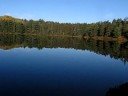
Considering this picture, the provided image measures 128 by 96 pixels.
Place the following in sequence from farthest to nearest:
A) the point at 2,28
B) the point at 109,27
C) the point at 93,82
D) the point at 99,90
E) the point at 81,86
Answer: the point at 2,28
the point at 109,27
the point at 93,82
the point at 81,86
the point at 99,90

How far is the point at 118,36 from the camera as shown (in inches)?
5832

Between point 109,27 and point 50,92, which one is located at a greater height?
point 109,27

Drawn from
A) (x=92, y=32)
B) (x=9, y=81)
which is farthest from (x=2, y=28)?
(x=9, y=81)

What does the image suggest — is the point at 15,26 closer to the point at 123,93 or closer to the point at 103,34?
the point at 103,34

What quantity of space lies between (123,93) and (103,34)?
146 metres

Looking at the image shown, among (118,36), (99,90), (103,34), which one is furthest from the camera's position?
(103,34)

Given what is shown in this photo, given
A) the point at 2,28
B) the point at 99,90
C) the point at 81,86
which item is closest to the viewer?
the point at 99,90

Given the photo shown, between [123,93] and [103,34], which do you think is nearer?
[123,93]

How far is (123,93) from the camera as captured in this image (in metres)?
26.3

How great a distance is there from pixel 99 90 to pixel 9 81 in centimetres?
1119

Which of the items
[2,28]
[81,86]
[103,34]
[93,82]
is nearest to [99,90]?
[81,86]

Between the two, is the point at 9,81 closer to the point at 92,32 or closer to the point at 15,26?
the point at 92,32

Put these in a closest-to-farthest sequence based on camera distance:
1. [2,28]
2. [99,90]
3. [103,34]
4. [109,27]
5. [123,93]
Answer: [123,93] → [99,90] → [109,27] → [103,34] → [2,28]

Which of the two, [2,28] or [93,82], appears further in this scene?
[2,28]
